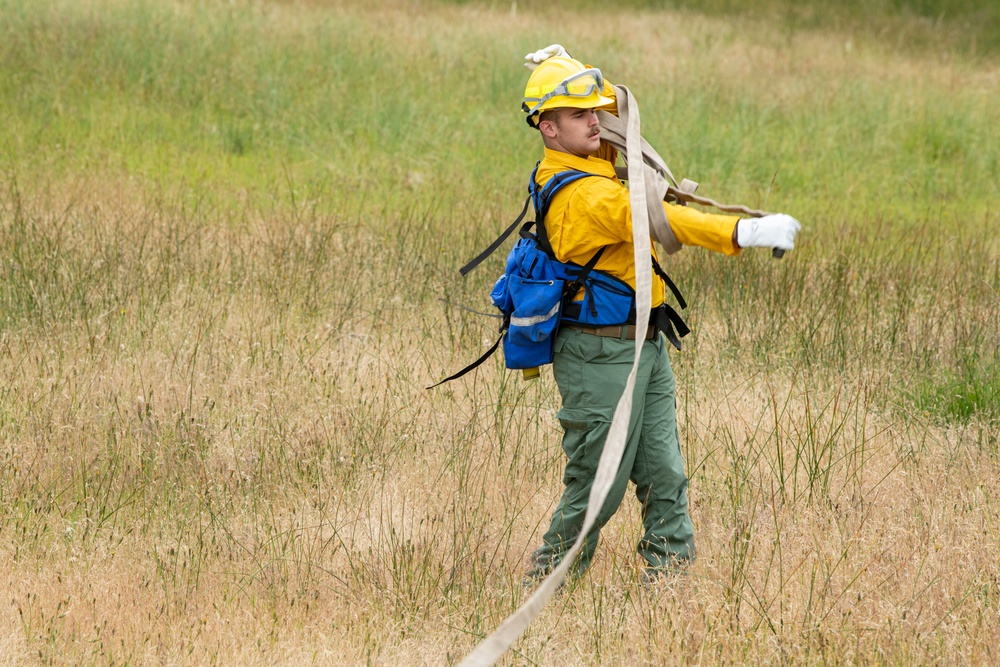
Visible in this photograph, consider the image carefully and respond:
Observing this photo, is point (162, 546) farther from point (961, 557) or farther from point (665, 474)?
point (961, 557)

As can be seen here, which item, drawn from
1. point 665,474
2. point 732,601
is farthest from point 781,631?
point 665,474

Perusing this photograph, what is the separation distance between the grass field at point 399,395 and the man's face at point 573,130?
4.51 feet

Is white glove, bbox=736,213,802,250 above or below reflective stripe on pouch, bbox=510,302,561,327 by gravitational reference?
above

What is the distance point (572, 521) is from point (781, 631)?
74cm

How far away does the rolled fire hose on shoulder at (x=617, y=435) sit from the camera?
7.66 ft

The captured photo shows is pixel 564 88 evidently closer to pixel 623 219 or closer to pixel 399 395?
pixel 623 219

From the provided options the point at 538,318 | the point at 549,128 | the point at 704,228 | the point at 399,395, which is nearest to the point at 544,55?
the point at 549,128

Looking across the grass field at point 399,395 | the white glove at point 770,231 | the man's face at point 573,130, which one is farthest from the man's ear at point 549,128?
the grass field at point 399,395

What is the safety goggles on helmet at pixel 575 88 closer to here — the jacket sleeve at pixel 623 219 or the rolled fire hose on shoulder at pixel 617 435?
the rolled fire hose on shoulder at pixel 617 435

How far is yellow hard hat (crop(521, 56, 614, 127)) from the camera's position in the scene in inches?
135

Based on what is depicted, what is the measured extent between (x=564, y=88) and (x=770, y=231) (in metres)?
0.90

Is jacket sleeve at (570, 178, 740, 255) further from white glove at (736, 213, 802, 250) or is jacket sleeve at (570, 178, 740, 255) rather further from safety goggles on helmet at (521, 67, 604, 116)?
safety goggles on helmet at (521, 67, 604, 116)

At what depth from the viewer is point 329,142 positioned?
1063 centimetres

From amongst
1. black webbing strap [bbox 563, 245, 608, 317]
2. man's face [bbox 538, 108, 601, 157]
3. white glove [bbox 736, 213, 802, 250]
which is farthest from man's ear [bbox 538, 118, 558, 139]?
white glove [bbox 736, 213, 802, 250]
